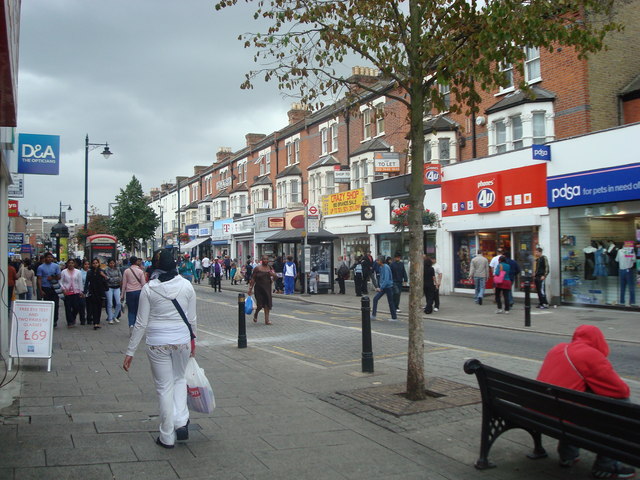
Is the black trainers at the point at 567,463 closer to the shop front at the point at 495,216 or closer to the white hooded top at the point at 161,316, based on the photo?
the white hooded top at the point at 161,316

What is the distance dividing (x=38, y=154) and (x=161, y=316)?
785 cm

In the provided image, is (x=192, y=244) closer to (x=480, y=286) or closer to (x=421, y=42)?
(x=480, y=286)

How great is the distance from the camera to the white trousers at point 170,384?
4.95 metres

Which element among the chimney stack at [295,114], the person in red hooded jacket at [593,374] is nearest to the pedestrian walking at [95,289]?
the person in red hooded jacket at [593,374]

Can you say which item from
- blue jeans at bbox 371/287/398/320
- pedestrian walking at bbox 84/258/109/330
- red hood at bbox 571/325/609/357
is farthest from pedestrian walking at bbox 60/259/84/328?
red hood at bbox 571/325/609/357

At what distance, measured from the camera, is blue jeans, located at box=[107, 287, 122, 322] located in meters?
14.8

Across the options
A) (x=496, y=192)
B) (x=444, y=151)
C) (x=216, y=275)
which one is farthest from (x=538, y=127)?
(x=216, y=275)

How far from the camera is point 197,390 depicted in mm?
5168

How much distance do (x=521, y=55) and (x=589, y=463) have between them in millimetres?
4494

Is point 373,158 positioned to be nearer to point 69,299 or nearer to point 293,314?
point 293,314

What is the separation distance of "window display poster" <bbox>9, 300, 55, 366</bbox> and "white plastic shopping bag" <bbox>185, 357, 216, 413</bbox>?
421 cm

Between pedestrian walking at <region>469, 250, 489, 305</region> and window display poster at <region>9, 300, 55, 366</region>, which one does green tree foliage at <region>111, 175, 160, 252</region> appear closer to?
pedestrian walking at <region>469, 250, 489, 305</region>

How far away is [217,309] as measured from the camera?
1912cm

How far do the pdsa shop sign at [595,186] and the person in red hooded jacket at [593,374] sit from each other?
1324 centimetres
